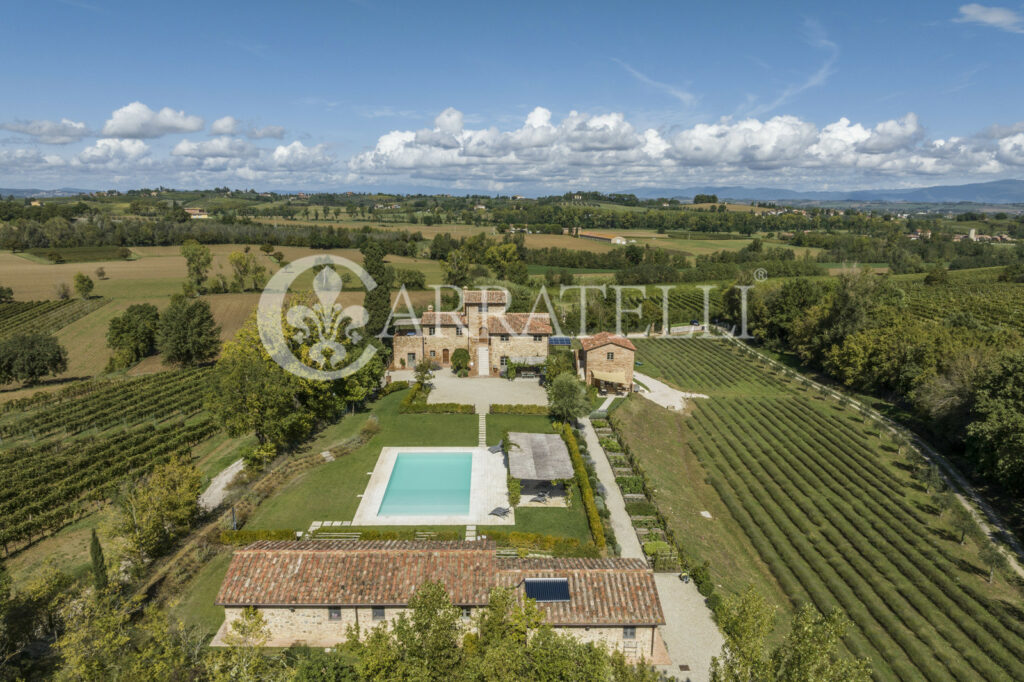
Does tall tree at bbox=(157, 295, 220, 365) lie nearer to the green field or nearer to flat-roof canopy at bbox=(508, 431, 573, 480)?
flat-roof canopy at bbox=(508, 431, 573, 480)

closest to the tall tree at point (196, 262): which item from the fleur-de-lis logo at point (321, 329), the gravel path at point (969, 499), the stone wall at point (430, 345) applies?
the stone wall at point (430, 345)

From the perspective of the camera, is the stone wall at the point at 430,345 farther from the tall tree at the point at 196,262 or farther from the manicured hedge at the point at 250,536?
the tall tree at the point at 196,262

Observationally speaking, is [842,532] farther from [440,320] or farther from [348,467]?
[440,320]

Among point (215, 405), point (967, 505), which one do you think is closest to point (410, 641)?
point (215, 405)

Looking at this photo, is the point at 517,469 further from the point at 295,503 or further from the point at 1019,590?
the point at 1019,590

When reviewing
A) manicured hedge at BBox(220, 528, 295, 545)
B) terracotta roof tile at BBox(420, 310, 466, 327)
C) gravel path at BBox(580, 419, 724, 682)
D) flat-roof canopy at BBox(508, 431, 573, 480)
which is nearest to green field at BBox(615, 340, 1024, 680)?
gravel path at BBox(580, 419, 724, 682)
